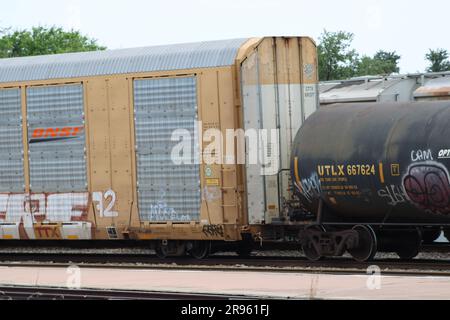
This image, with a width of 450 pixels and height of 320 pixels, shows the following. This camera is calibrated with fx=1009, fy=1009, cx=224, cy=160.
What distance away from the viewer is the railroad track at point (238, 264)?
1664 cm

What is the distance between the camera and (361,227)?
18.2 metres

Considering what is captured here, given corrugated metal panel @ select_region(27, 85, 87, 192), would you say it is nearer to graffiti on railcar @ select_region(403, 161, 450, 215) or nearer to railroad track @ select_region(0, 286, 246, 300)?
railroad track @ select_region(0, 286, 246, 300)

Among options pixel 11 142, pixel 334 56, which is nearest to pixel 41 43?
pixel 334 56

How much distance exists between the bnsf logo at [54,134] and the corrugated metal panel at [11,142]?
406 millimetres

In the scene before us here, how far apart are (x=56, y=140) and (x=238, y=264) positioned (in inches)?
195

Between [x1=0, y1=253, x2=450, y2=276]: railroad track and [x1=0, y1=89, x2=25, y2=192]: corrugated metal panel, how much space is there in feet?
6.01

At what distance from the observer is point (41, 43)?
214ft

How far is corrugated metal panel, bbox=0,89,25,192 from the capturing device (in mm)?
21719

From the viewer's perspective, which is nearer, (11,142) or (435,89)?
(11,142)

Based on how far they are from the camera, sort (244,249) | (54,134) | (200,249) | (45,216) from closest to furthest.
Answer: (200,249) → (54,134) → (45,216) → (244,249)

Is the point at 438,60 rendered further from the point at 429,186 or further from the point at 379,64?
the point at 429,186

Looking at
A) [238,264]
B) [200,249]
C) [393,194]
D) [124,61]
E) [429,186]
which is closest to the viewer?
[429,186]

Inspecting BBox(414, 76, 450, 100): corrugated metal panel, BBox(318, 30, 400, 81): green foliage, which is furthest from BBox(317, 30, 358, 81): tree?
BBox(414, 76, 450, 100): corrugated metal panel
